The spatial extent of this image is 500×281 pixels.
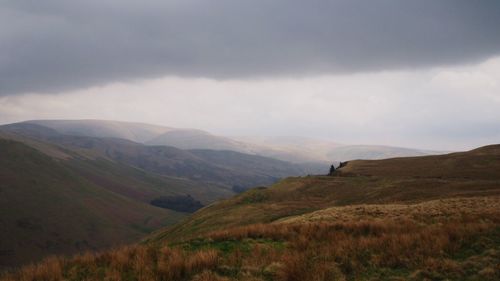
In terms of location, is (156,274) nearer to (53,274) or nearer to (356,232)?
(53,274)

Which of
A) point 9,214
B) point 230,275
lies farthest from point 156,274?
point 9,214

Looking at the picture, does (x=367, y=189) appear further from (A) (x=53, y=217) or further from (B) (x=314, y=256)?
(A) (x=53, y=217)

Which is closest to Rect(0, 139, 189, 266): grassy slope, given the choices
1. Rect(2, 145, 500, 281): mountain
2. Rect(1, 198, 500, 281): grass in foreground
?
Rect(2, 145, 500, 281): mountain

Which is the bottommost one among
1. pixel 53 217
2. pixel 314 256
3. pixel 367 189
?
pixel 53 217

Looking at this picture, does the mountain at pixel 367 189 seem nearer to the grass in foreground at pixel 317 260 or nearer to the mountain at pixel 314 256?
the mountain at pixel 314 256

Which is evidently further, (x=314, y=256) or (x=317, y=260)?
(x=314, y=256)

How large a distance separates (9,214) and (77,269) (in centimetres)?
15820

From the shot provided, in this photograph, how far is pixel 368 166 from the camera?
247 feet

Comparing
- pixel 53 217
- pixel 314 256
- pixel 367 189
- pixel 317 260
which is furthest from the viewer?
pixel 53 217

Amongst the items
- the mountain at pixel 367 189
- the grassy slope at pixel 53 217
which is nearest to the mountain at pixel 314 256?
the mountain at pixel 367 189

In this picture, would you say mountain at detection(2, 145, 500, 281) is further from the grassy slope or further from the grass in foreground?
the grassy slope

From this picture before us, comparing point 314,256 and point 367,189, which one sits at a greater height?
point 314,256

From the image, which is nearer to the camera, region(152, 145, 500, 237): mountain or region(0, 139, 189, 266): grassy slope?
region(152, 145, 500, 237): mountain

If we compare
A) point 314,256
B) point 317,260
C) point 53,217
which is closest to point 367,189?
point 314,256
